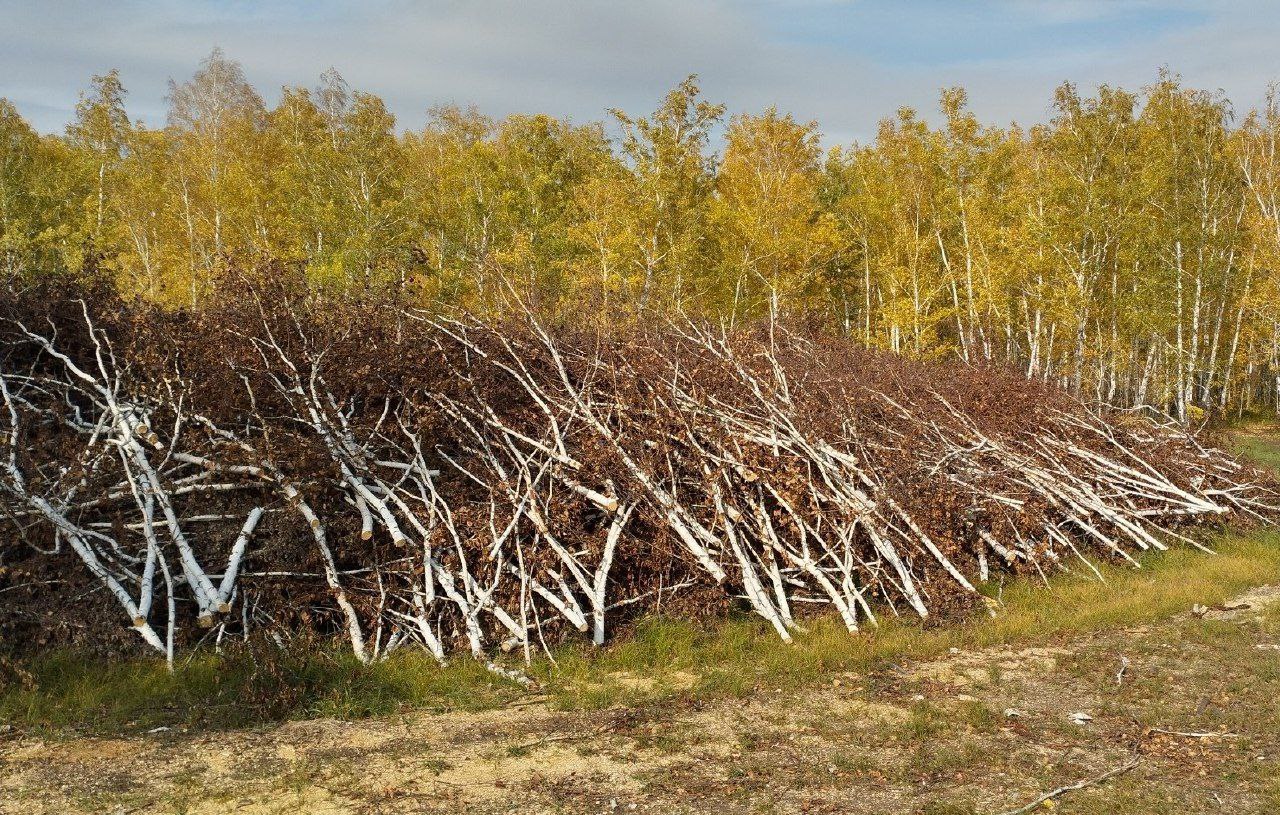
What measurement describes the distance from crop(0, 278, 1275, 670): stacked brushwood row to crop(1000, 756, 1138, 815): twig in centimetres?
242

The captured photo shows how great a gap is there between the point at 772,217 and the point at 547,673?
20506mm

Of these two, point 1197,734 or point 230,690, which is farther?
point 230,690

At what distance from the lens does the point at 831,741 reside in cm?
516

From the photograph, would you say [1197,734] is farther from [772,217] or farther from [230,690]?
[772,217]

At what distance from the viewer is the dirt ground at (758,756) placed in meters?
4.43

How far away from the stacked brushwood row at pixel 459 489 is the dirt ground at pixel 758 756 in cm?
118

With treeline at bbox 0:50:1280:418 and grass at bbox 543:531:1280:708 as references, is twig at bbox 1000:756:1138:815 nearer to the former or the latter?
grass at bbox 543:531:1280:708

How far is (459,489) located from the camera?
783cm

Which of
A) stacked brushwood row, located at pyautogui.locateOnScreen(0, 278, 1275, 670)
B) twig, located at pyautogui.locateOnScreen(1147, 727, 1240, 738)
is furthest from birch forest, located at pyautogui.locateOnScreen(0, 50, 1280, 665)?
twig, located at pyautogui.locateOnScreen(1147, 727, 1240, 738)

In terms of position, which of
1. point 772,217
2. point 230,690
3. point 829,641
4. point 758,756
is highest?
point 772,217

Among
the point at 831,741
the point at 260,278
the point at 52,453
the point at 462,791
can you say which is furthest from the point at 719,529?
the point at 52,453

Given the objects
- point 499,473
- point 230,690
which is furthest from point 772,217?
point 230,690

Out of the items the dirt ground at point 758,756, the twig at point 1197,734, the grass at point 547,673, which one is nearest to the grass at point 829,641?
the grass at point 547,673

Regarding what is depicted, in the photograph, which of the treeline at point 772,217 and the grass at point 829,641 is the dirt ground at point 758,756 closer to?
the grass at point 829,641
